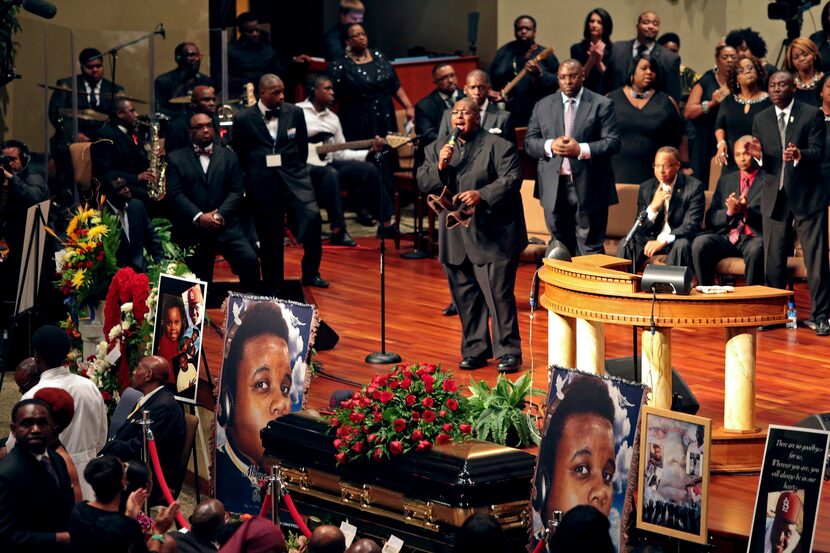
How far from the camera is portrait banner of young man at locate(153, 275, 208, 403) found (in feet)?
26.2

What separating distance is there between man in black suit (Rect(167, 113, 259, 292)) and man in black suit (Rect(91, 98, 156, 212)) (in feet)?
1.28

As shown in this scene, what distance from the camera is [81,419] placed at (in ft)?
23.1

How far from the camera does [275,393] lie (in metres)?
7.47

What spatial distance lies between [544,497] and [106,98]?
6370mm

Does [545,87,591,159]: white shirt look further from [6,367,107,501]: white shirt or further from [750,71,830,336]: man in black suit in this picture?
[6,367,107,501]: white shirt

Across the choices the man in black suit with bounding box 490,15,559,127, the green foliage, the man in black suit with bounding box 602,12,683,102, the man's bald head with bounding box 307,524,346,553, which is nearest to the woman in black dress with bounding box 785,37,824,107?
the man in black suit with bounding box 602,12,683,102

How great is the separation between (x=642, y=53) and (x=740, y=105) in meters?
1.74

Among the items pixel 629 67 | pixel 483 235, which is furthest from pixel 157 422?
pixel 629 67

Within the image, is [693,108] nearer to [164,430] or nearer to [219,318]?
[219,318]

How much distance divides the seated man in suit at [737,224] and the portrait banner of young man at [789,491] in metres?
4.23

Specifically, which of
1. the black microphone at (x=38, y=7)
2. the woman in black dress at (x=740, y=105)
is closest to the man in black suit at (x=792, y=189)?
the woman in black dress at (x=740, y=105)

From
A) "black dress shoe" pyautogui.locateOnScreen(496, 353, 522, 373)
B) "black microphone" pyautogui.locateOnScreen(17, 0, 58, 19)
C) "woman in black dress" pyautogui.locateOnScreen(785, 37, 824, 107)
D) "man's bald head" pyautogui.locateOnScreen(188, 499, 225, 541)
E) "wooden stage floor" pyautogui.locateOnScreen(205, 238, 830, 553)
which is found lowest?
"wooden stage floor" pyautogui.locateOnScreen(205, 238, 830, 553)

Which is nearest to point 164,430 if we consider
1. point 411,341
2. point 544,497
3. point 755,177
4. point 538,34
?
point 544,497

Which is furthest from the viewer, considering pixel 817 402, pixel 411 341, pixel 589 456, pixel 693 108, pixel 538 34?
pixel 538 34
